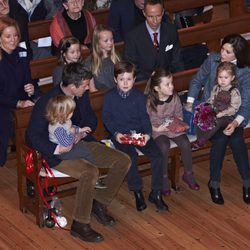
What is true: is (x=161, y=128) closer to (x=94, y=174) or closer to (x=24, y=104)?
(x=94, y=174)

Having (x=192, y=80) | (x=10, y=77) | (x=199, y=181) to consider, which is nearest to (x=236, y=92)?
(x=192, y=80)

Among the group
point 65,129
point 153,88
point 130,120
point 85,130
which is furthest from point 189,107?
point 65,129

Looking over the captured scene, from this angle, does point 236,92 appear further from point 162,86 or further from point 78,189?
point 78,189

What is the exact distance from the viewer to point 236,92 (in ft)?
25.7

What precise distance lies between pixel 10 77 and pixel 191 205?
1.91 meters

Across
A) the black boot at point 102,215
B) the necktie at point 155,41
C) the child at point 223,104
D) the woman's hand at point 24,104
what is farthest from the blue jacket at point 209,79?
the woman's hand at point 24,104

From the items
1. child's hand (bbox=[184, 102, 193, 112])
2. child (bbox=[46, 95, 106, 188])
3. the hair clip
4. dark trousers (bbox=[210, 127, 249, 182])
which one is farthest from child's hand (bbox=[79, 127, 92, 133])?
dark trousers (bbox=[210, 127, 249, 182])

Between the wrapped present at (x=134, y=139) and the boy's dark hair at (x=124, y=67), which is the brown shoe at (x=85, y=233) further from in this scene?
the boy's dark hair at (x=124, y=67)

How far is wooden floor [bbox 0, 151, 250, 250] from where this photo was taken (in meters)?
7.24

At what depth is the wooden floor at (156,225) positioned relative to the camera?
724 cm

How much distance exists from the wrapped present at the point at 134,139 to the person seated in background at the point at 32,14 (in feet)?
4.78

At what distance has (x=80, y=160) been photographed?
740 cm

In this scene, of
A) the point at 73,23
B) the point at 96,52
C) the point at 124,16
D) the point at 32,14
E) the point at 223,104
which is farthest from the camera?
the point at 32,14

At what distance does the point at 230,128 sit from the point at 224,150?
0.21m
